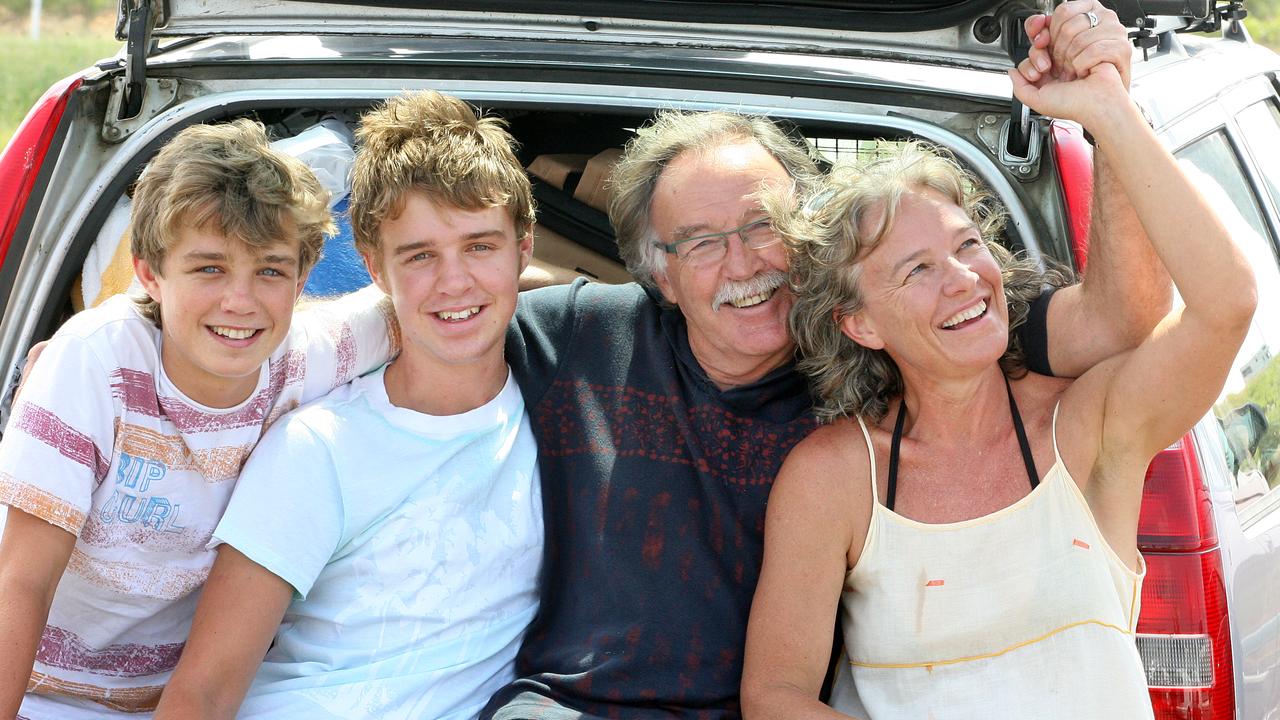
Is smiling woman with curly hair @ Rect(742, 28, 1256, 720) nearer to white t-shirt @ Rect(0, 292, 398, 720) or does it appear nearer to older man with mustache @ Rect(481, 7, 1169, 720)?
older man with mustache @ Rect(481, 7, 1169, 720)

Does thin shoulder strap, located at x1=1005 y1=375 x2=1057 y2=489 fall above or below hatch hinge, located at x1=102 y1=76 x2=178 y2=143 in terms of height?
below

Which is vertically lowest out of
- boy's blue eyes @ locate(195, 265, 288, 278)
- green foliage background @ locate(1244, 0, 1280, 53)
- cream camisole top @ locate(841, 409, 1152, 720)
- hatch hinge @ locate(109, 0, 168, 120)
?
cream camisole top @ locate(841, 409, 1152, 720)

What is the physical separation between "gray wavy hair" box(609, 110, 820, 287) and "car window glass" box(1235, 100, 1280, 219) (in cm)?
136

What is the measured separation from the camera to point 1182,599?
2.02m

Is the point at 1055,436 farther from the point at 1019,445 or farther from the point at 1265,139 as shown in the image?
the point at 1265,139

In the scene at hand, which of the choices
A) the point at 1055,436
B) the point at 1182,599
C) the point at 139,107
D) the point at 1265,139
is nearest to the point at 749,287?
the point at 1055,436

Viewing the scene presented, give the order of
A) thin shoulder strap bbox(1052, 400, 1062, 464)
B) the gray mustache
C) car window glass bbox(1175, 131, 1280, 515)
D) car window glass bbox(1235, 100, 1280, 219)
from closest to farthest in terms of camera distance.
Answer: thin shoulder strap bbox(1052, 400, 1062, 464), car window glass bbox(1175, 131, 1280, 515), the gray mustache, car window glass bbox(1235, 100, 1280, 219)

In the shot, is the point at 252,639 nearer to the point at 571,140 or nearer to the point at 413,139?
the point at 413,139

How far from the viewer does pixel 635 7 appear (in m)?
2.71

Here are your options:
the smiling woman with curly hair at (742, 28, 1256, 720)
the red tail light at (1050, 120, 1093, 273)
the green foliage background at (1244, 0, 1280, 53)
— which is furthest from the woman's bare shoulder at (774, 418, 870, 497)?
the green foliage background at (1244, 0, 1280, 53)

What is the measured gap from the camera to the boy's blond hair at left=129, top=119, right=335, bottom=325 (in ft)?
7.13

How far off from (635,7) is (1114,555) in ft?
4.71

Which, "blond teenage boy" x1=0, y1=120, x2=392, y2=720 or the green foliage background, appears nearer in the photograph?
"blond teenage boy" x1=0, y1=120, x2=392, y2=720

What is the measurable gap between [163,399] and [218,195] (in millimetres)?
353
